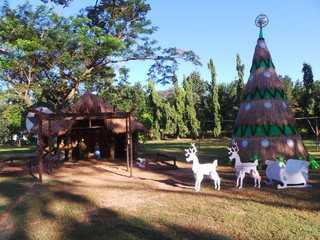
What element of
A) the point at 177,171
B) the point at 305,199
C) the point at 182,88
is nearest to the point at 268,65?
the point at 177,171

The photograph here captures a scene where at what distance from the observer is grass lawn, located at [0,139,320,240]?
204 inches

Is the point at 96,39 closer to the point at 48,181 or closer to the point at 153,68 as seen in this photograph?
the point at 153,68

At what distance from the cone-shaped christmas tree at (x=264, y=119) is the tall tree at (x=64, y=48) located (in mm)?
7175

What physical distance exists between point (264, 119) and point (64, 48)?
563 inches

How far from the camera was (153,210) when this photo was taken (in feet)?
21.5

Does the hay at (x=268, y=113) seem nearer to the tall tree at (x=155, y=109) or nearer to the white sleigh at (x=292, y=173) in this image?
the white sleigh at (x=292, y=173)

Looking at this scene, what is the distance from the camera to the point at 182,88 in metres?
49.3

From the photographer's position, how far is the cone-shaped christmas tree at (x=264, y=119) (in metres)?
13.6

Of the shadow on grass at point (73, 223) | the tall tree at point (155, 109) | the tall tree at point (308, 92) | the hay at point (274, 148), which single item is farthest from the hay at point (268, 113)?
the tall tree at point (155, 109)

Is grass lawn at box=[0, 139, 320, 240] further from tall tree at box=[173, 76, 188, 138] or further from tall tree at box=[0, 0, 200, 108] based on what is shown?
tall tree at box=[173, 76, 188, 138]

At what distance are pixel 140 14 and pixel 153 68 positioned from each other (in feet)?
15.9

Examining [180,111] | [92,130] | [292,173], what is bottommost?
[292,173]

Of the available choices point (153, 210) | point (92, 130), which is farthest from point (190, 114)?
point (153, 210)

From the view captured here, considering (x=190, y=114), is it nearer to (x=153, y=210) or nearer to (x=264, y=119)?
(x=264, y=119)
